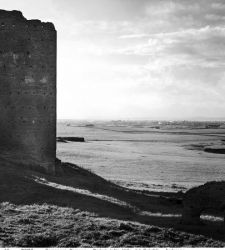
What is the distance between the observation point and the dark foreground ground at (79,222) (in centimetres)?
1270

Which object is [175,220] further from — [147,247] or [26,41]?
[26,41]

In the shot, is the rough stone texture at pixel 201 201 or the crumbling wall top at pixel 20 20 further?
the crumbling wall top at pixel 20 20

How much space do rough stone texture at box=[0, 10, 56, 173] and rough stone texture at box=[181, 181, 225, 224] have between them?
12.6 m

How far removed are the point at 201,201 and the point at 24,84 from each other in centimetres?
1469

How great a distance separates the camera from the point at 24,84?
1027 inches

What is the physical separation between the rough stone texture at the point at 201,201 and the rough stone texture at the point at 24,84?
12.6 metres

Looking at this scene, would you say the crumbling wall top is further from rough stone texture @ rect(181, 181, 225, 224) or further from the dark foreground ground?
rough stone texture @ rect(181, 181, 225, 224)

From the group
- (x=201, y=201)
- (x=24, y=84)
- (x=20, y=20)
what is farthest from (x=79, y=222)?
(x=20, y=20)

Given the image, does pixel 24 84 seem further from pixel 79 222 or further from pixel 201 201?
pixel 201 201

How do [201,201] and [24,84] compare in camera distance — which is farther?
[24,84]

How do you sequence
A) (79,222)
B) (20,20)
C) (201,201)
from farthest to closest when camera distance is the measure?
1. (20,20)
2. (201,201)
3. (79,222)

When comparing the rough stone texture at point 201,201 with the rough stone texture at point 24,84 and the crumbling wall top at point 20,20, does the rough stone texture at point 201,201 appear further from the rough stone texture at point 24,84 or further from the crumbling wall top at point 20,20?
the crumbling wall top at point 20,20

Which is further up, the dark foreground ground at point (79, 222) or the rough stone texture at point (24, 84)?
the rough stone texture at point (24, 84)

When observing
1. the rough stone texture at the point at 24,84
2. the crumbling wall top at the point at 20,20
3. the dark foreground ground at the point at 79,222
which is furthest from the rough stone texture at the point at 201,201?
the crumbling wall top at the point at 20,20
